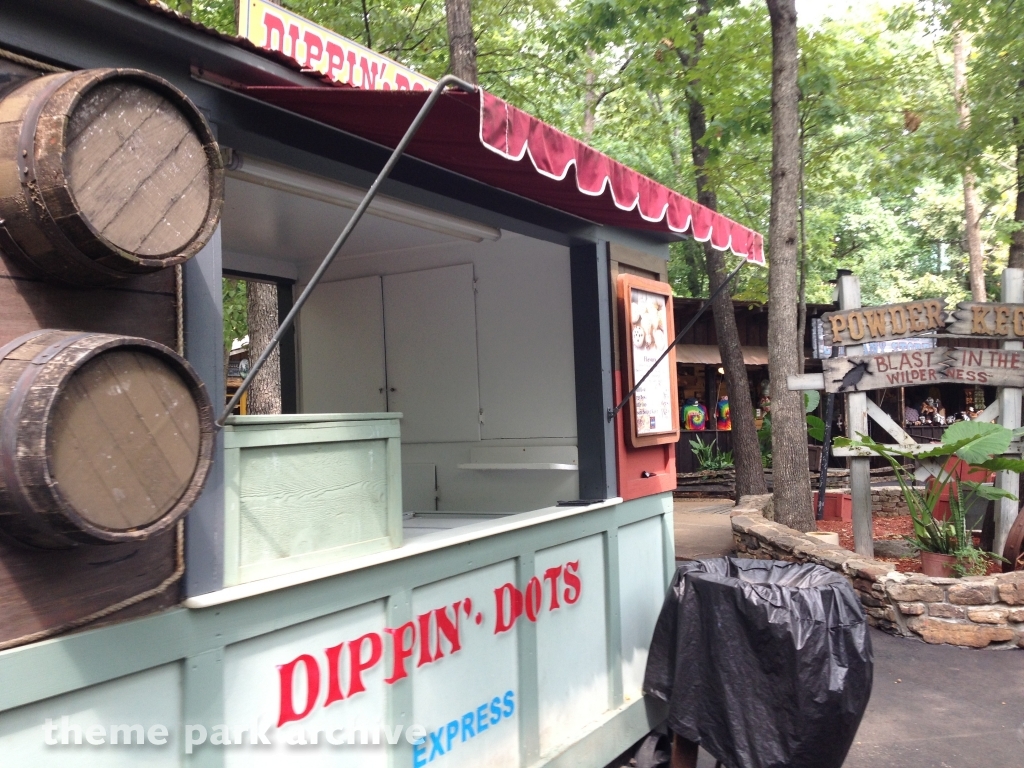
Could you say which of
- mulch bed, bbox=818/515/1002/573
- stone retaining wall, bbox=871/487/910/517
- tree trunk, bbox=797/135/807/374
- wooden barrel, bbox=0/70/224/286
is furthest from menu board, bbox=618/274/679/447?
stone retaining wall, bbox=871/487/910/517

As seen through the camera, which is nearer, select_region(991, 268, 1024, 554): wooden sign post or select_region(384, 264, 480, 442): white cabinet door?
select_region(384, 264, 480, 442): white cabinet door

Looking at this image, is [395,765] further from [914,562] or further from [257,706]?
[914,562]

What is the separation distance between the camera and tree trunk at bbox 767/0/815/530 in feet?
28.6

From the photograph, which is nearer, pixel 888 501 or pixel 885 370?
pixel 885 370

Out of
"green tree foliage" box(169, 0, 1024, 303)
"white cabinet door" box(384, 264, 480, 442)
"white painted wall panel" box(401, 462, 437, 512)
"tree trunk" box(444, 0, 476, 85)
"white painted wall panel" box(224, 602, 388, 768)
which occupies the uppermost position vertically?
"green tree foliage" box(169, 0, 1024, 303)

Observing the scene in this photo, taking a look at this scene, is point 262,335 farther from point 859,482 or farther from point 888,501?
point 888,501

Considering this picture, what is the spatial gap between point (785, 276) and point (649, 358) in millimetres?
4330

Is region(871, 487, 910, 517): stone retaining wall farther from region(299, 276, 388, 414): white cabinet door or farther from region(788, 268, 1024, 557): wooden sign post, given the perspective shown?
region(299, 276, 388, 414): white cabinet door

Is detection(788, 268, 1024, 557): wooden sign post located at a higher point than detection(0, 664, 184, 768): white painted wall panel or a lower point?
higher

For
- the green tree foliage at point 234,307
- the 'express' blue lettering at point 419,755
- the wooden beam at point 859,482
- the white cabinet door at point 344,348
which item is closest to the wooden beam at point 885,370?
the wooden beam at point 859,482

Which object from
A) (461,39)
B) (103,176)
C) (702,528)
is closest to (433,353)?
(103,176)

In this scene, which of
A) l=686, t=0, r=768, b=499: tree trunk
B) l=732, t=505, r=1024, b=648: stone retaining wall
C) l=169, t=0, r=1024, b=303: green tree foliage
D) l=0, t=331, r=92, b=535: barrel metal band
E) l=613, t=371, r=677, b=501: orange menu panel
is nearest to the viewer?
l=0, t=331, r=92, b=535: barrel metal band

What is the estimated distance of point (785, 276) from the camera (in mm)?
8703

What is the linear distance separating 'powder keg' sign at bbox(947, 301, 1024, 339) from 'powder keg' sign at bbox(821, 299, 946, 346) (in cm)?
29
